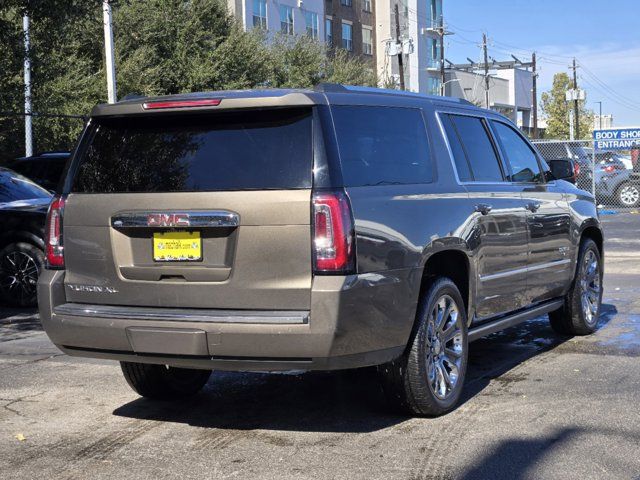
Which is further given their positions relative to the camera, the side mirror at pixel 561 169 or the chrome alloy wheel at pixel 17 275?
the chrome alloy wheel at pixel 17 275

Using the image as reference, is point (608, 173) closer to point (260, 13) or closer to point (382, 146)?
point (382, 146)

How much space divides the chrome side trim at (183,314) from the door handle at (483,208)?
1849mm

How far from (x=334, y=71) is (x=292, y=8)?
6481 millimetres

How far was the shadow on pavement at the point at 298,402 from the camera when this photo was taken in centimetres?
542

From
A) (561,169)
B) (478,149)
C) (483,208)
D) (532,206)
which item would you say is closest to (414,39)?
(561,169)

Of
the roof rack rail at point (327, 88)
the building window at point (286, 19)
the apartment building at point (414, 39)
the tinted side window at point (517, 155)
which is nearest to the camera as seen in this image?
the roof rack rail at point (327, 88)

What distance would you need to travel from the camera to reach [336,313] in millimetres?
4543

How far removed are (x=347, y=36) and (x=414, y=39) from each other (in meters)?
→ 9.45

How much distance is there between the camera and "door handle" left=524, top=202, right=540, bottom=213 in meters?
6.73

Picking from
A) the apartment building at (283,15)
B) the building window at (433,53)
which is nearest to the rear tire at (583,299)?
the apartment building at (283,15)

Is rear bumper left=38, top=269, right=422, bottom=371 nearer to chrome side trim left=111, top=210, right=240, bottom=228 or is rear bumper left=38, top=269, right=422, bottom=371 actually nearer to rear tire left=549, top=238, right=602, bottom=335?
chrome side trim left=111, top=210, right=240, bottom=228

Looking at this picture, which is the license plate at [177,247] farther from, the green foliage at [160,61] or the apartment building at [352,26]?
the apartment building at [352,26]

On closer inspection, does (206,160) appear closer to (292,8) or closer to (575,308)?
(575,308)

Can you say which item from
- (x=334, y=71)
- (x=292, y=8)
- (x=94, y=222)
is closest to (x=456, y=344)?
(x=94, y=222)
